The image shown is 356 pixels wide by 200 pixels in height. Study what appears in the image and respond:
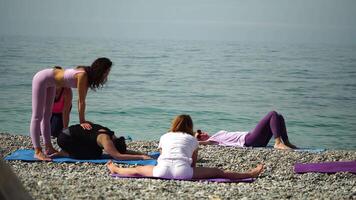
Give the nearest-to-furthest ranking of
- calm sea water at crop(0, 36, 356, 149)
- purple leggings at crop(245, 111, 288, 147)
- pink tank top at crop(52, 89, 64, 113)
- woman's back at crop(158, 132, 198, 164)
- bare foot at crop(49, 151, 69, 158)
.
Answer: woman's back at crop(158, 132, 198, 164) → bare foot at crop(49, 151, 69, 158) → purple leggings at crop(245, 111, 288, 147) → pink tank top at crop(52, 89, 64, 113) → calm sea water at crop(0, 36, 356, 149)

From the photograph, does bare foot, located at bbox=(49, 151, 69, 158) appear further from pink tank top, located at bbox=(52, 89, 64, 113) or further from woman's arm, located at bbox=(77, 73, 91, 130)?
pink tank top, located at bbox=(52, 89, 64, 113)

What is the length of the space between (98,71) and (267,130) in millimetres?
2356

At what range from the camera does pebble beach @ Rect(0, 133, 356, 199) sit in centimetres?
471

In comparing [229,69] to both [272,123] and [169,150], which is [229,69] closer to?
[272,123]

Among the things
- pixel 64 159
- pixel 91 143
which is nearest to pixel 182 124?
pixel 91 143

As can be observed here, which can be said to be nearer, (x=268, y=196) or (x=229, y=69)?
(x=268, y=196)

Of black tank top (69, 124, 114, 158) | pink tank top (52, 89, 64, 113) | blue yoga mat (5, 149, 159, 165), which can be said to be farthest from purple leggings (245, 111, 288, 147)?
black tank top (69, 124, 114, 158)

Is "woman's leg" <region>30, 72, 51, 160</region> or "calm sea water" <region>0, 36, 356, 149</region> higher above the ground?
"woman's leg" <region>30, 72, 51, 160</region>

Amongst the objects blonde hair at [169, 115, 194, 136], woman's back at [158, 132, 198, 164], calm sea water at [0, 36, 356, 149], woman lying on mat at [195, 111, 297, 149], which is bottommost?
calm sea water at [0, 36, 356, 149]

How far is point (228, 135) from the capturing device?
799 centimetres

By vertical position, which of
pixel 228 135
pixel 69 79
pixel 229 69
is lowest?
pixel 229 69

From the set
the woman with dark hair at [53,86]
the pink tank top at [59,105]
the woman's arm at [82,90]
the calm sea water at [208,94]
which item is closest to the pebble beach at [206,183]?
the woman with dark hair at [53,86]

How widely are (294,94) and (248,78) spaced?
6619 millimetres

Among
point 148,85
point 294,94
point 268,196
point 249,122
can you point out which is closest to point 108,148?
point 268,196
